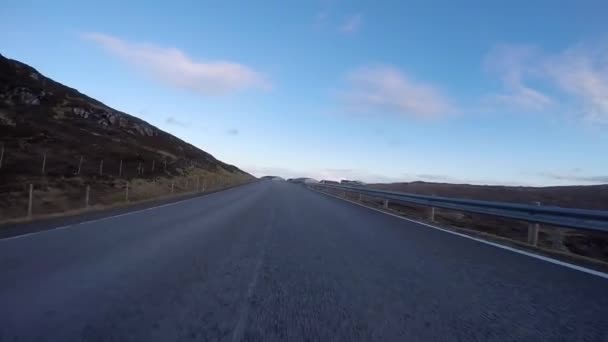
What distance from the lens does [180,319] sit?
11.7ft

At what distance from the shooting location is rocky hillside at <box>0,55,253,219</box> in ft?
104

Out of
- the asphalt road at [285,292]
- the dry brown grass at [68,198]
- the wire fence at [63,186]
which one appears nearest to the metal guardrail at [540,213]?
the asphalt road at [285,292]

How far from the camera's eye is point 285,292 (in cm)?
456

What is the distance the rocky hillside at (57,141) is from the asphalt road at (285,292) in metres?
17.6

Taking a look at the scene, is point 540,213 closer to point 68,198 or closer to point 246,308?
point 246,308

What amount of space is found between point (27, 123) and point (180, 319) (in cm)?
5953

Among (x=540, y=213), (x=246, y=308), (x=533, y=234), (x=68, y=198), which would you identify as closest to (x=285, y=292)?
(x=246, y=308)

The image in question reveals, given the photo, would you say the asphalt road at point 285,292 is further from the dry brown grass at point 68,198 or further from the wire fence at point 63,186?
the dry brown grass at point 68,198

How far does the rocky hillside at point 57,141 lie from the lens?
104 feet

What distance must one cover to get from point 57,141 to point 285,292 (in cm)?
5124

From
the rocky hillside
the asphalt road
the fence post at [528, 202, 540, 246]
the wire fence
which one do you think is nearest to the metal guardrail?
the fence post at [528, 202, 540, 246]

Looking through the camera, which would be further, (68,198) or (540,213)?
(68,198)

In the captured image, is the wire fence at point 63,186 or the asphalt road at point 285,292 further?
the wire fence at point 63,186

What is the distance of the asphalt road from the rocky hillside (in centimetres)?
1764
